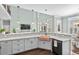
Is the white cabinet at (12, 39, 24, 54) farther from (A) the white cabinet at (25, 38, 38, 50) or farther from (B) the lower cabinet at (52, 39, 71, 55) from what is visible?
(B) the lower cabinet at (52, 39, 71, 55)

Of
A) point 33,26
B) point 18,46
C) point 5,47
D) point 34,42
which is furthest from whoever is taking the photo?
point 34,42

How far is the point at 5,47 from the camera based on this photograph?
2.54 metres

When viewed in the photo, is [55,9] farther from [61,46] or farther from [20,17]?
[61,46]

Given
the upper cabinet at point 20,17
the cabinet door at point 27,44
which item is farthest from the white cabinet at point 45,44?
the upper cabinet at point 20,17

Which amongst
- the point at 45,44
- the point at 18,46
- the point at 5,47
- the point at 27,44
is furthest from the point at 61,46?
the point at 5,47

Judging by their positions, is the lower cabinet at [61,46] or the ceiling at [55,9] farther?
the lower cabinet at [61,46]

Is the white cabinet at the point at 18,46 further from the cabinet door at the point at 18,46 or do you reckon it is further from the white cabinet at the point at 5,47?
the white cabinet at the point at 5,47

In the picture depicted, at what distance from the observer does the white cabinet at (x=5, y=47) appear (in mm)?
2391

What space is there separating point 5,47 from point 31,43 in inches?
32.9

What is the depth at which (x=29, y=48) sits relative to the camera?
10.0 ft

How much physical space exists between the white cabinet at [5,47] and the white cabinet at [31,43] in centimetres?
54
